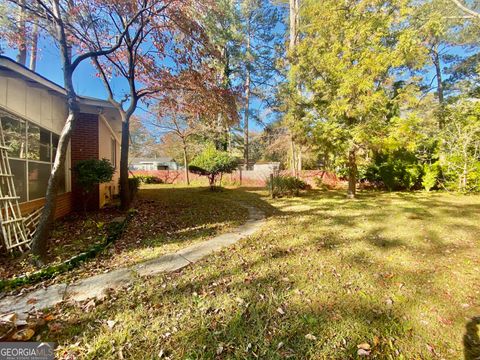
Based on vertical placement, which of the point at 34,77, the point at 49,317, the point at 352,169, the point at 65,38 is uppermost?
the point at 65,38

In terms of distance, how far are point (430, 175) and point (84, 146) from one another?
15682mm

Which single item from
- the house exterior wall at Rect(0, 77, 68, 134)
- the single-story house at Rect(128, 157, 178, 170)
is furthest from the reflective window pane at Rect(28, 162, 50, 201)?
the single-story house at Rect(128, 157, 178, 170)

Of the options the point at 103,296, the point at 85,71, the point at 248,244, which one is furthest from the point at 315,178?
the point at 103,296

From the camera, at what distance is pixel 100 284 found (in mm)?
2951

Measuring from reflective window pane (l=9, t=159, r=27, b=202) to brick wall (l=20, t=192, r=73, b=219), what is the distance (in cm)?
17

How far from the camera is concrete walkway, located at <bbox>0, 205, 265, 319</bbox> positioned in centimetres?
251

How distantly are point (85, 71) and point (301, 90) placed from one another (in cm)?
862

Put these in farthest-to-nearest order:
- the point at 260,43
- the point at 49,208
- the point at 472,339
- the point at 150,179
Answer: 1. the point at 150,179
2. the point at 260,43
3. the point at 49,208
4. the point at 472,339

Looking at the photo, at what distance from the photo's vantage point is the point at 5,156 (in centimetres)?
399

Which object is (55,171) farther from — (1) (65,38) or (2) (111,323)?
(2) (111,323)

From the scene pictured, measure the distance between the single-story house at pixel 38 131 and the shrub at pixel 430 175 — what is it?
49.2ft

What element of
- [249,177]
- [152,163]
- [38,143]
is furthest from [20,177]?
[152,163]

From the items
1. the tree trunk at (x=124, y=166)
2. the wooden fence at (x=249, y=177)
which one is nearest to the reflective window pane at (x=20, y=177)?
the tree trunk at (x=124, y=166)

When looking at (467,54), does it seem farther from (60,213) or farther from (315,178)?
(60,213)
